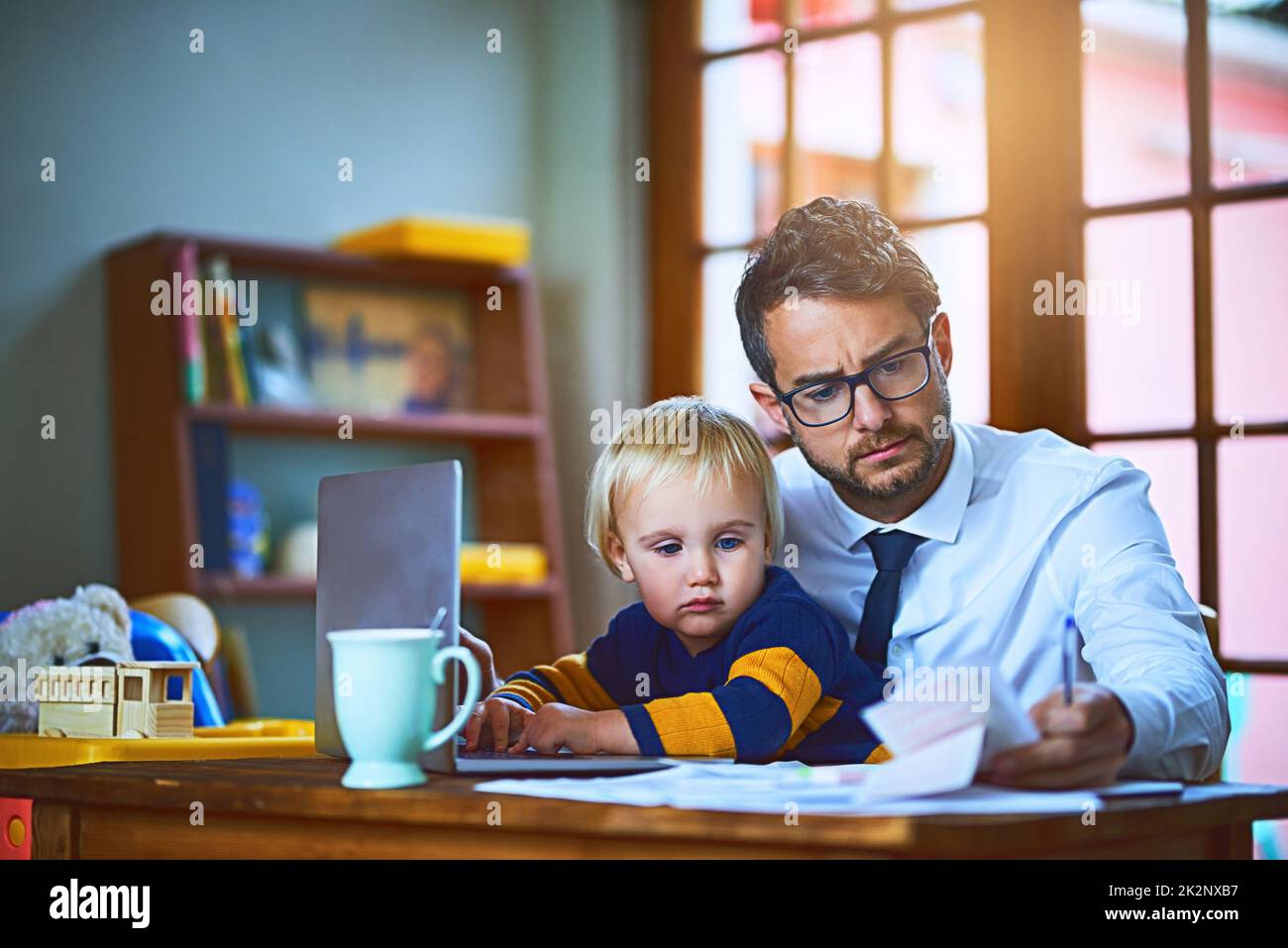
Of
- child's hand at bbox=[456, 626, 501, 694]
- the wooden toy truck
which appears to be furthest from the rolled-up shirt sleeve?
the wooden toy truck

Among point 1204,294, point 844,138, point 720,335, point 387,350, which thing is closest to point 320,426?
point 387,350

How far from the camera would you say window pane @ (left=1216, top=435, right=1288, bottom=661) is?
10.0ft

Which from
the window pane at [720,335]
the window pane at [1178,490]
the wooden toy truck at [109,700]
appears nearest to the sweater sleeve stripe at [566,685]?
the wooden toy truck at [109,700]

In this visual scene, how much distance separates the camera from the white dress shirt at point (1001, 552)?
5.57 ft

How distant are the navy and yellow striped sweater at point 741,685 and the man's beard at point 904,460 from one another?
225 mm

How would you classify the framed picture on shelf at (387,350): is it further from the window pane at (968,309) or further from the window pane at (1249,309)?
the window pane at (1249,309)

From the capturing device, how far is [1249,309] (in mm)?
3117

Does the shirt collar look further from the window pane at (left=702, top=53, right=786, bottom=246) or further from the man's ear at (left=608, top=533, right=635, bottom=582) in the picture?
the window pane at (left=702, top=53, right=786, bottom=246)

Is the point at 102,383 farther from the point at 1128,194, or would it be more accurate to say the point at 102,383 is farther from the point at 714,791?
the point at 714,791

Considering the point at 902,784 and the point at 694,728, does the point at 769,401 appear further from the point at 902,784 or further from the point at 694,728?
the point at 902,784

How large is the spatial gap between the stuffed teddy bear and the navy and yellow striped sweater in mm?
480

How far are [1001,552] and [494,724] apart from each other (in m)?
0.67
